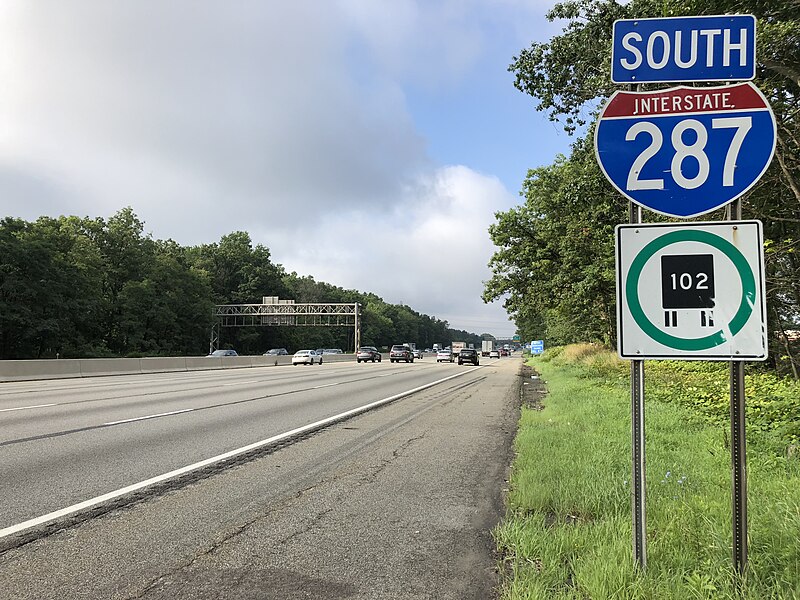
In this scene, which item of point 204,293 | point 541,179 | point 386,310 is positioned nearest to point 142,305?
point 204,293

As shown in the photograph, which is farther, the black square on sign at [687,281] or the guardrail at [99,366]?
the guardrail at [99,366]

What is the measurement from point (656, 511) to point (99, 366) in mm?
31935

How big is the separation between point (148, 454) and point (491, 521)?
5.15 meters

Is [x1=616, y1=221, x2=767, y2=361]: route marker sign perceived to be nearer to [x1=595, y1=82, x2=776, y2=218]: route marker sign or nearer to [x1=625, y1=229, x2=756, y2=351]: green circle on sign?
[x1=625, y1=229, x2=756, y2=351]: green circle on sign

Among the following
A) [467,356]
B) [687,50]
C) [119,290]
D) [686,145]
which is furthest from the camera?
[119,290]

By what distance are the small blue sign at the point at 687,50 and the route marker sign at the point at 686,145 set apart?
17 cm

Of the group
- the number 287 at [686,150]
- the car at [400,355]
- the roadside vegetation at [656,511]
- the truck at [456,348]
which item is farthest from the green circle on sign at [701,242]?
the truck at [456,348]

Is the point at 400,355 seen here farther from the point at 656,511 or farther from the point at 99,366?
the point at 656,511

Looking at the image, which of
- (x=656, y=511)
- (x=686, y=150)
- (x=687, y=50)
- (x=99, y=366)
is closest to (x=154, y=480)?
(x=656, y=511)

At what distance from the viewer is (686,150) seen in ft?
11.1

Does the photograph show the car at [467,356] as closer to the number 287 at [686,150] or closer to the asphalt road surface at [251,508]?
the asphalt road surface at [251,508]

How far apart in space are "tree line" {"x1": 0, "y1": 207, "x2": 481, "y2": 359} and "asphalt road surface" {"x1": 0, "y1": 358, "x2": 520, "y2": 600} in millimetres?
48400

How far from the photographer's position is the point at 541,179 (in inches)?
1257

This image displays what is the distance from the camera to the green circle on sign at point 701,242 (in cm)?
315
